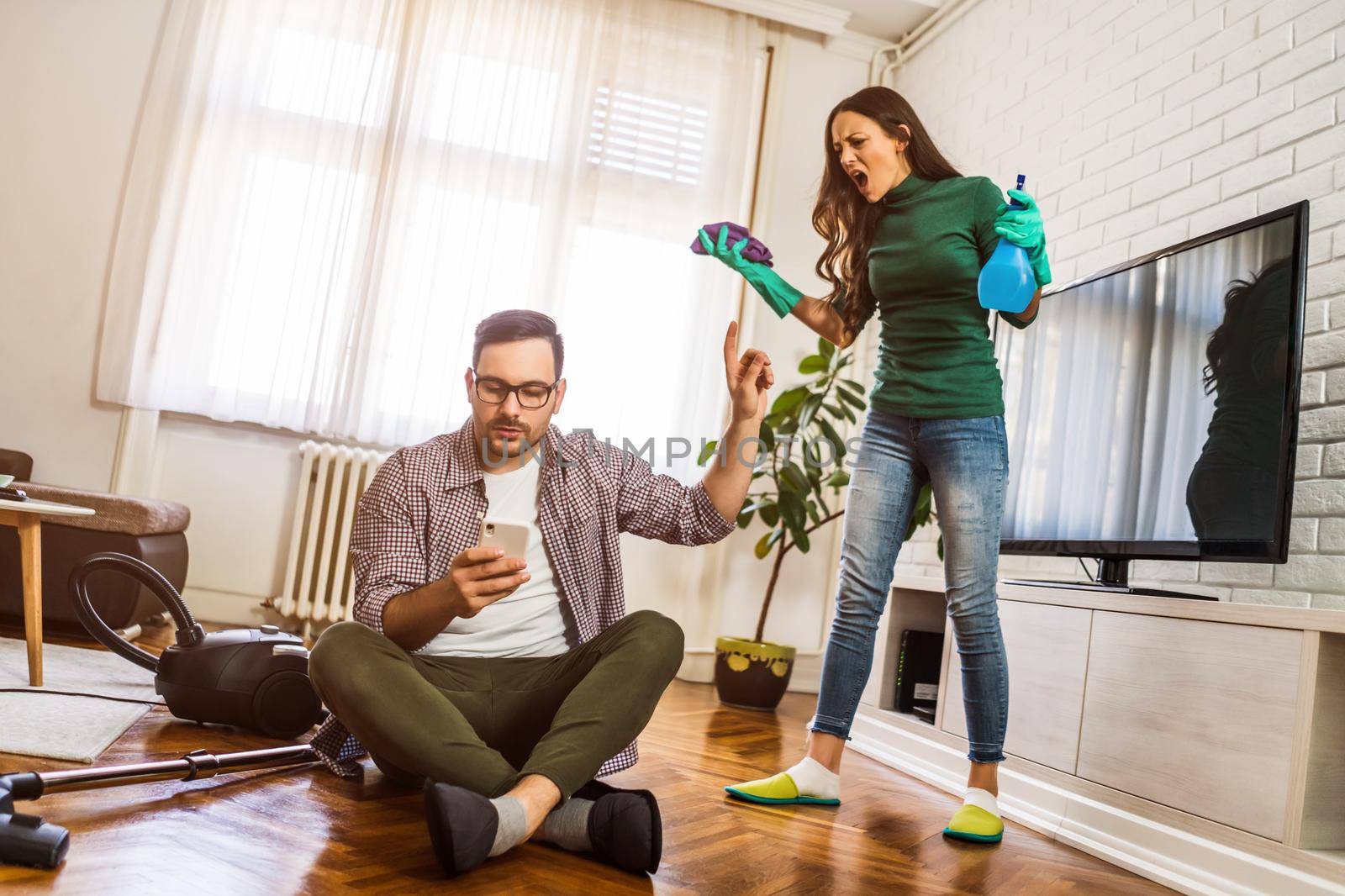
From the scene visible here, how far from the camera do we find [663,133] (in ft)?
13.0

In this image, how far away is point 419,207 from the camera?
3.73 meters

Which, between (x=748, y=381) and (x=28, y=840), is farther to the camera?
(x=748, y=381)

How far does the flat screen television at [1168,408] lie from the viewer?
1.78 metres

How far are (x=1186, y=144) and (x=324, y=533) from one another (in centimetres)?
289

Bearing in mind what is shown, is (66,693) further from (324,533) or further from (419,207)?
(419,207)

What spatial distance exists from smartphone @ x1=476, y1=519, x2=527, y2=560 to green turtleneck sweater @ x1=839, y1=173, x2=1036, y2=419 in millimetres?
865

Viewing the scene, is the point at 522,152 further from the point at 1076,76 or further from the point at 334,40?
the point at 1076,76

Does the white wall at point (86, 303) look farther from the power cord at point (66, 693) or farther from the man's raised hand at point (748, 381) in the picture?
the man's raised hand at point (748, 381)

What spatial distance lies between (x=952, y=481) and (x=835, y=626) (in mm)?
352

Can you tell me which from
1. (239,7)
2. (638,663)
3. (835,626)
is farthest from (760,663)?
(239,7)

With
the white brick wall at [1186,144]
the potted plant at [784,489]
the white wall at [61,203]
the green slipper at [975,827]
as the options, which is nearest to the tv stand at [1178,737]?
the green slipper at [975,827]

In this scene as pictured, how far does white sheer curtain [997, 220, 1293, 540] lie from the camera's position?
1.96 meters

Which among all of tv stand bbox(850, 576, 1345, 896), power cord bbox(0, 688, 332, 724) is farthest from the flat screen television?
power cord bbox(0, 688, 332, 724)

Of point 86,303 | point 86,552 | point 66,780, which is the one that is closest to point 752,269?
point 66,780
